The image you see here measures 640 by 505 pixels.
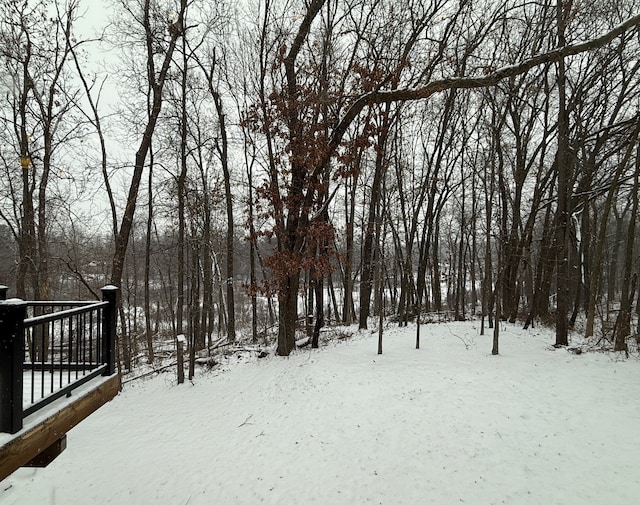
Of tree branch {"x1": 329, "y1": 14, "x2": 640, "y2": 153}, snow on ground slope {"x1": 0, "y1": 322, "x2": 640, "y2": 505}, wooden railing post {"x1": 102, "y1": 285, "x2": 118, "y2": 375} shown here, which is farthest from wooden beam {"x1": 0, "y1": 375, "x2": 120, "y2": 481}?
tree branch {"x1": 329, "y1": 14, "x2": 640, "y2": 153}

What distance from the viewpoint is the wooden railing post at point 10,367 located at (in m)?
2.74

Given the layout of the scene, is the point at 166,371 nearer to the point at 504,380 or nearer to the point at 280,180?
the point at 280,180

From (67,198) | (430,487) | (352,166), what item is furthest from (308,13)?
(430,487)

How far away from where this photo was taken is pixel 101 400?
164 inches

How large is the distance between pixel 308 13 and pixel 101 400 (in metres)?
10.3

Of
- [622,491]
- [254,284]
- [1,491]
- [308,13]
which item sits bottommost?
[1,491]

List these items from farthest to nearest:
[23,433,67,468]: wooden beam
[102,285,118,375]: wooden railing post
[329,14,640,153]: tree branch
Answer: [329,14,640,153]: tree branch, [102,285,118,375]: wooden railing post, [23,433,67,468]: wooden beam

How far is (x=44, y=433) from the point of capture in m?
3.08

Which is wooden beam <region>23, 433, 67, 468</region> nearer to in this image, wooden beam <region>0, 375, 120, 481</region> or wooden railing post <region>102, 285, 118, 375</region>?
wooden beam <region>0, 375, 120, 481</region>

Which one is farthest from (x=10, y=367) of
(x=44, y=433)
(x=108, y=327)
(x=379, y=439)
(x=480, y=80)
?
(x=480, y=80)

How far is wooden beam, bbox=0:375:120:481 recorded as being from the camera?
105 inches

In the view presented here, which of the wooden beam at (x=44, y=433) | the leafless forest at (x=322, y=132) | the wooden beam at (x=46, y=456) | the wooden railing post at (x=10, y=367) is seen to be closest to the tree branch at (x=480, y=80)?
the leafless forest at (x=322, y=132)

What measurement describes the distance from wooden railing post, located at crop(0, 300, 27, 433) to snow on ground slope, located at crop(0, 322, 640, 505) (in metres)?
3.14

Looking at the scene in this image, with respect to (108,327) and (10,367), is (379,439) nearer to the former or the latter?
(108,327)
